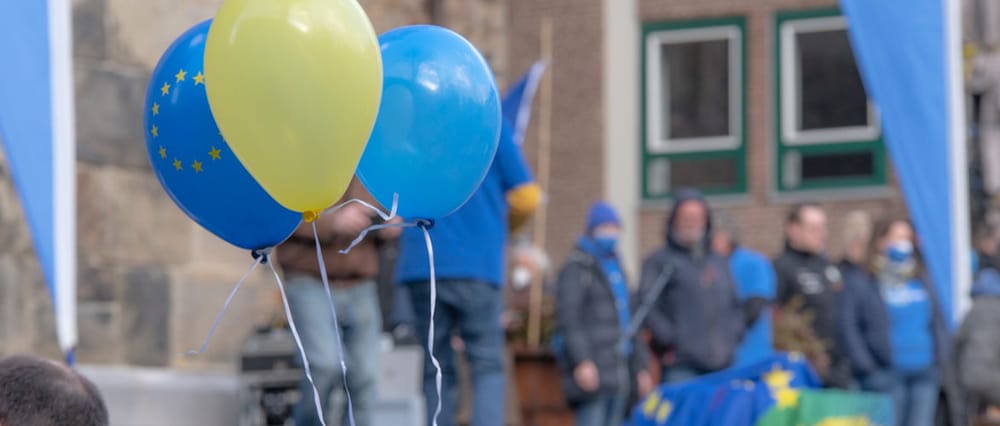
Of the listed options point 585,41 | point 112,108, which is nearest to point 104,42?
point 112,108

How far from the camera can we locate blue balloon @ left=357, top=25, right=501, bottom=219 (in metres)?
5.70

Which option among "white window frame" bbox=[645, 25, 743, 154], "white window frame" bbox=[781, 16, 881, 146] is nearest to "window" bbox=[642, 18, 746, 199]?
"white window frame" bbox=[645, 25, 743, 154]

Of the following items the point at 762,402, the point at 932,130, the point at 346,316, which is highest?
the point at 932,130

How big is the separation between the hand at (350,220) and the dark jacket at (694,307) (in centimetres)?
298

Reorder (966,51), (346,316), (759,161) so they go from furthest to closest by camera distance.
→ (759,161) < (966,51) < (346,316)

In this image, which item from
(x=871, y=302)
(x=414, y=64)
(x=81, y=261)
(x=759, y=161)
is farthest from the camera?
(x=759, y=161)

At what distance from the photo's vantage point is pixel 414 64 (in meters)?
5.73

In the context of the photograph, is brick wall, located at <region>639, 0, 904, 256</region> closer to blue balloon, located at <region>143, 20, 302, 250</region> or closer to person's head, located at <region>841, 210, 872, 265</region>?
person's head, located at <region>841, 210, 872, 265</region>

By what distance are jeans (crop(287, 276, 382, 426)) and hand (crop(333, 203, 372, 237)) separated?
0.82 ft

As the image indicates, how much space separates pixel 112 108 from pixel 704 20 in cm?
1204

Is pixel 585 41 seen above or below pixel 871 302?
above

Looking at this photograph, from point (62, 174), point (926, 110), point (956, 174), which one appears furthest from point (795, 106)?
point (62, 174)

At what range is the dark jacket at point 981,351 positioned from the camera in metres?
9.45

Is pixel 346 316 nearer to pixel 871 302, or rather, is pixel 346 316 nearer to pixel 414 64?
pixel 414 64
